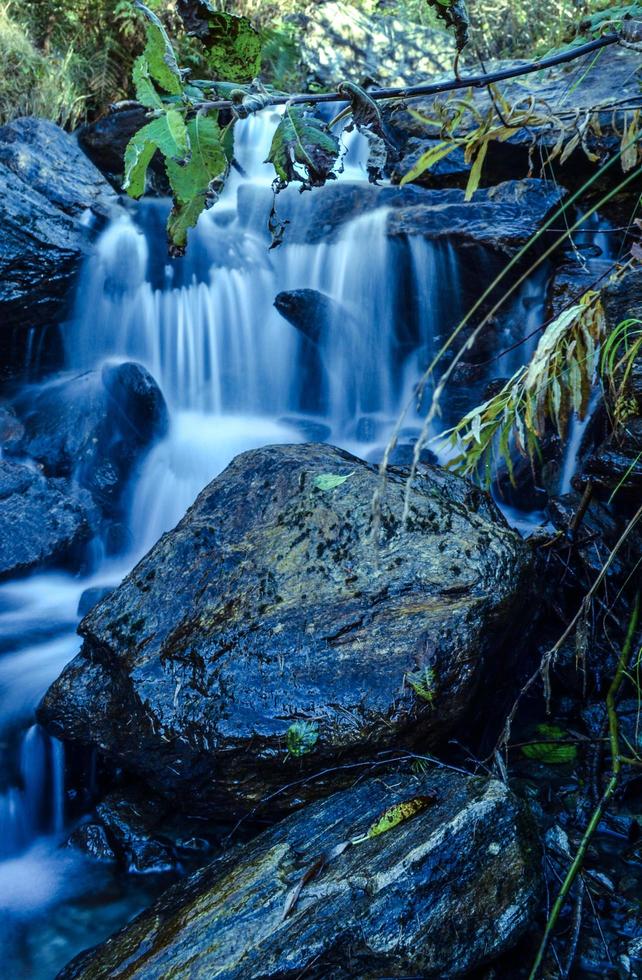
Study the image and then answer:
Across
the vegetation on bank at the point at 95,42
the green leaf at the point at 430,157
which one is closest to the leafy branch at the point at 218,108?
the green leaf at the point at 430,157

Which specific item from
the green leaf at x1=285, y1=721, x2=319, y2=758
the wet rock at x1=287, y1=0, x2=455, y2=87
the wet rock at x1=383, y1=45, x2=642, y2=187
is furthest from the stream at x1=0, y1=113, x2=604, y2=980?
the wet rock at x1=287, y1=0, x2=455, y2=87

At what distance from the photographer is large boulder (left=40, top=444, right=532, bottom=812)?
292cm

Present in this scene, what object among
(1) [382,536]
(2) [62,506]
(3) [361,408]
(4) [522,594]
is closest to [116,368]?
(2) [62,506]

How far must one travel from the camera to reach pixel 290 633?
309 centimetres

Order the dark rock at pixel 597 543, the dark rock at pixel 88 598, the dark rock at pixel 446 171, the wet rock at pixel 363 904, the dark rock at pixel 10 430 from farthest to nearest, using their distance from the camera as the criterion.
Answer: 1. the dark rock at pixel 446 171
2. the dark rock at pixel 10 430
3. the dark rock at pixel 88 598
4. the dark rock at pixel 597 543
5. the wet rock at pixel 363 904

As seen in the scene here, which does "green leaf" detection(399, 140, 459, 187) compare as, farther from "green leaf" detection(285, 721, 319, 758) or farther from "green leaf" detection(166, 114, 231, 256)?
"green leaf" detection(285, 721, 319, 758)

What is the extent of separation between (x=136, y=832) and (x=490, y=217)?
5428mm

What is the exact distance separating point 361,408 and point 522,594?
3754 mm

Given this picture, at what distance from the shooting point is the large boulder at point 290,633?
2922 mm

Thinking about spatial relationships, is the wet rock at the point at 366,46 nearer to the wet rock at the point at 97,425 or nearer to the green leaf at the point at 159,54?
the wet rock at the point at 97,425

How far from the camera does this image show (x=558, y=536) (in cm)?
389

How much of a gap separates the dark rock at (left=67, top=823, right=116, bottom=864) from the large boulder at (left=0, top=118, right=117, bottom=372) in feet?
15.1

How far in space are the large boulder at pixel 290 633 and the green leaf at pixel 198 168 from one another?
2.12 m

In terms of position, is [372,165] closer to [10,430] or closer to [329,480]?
[329,480]
